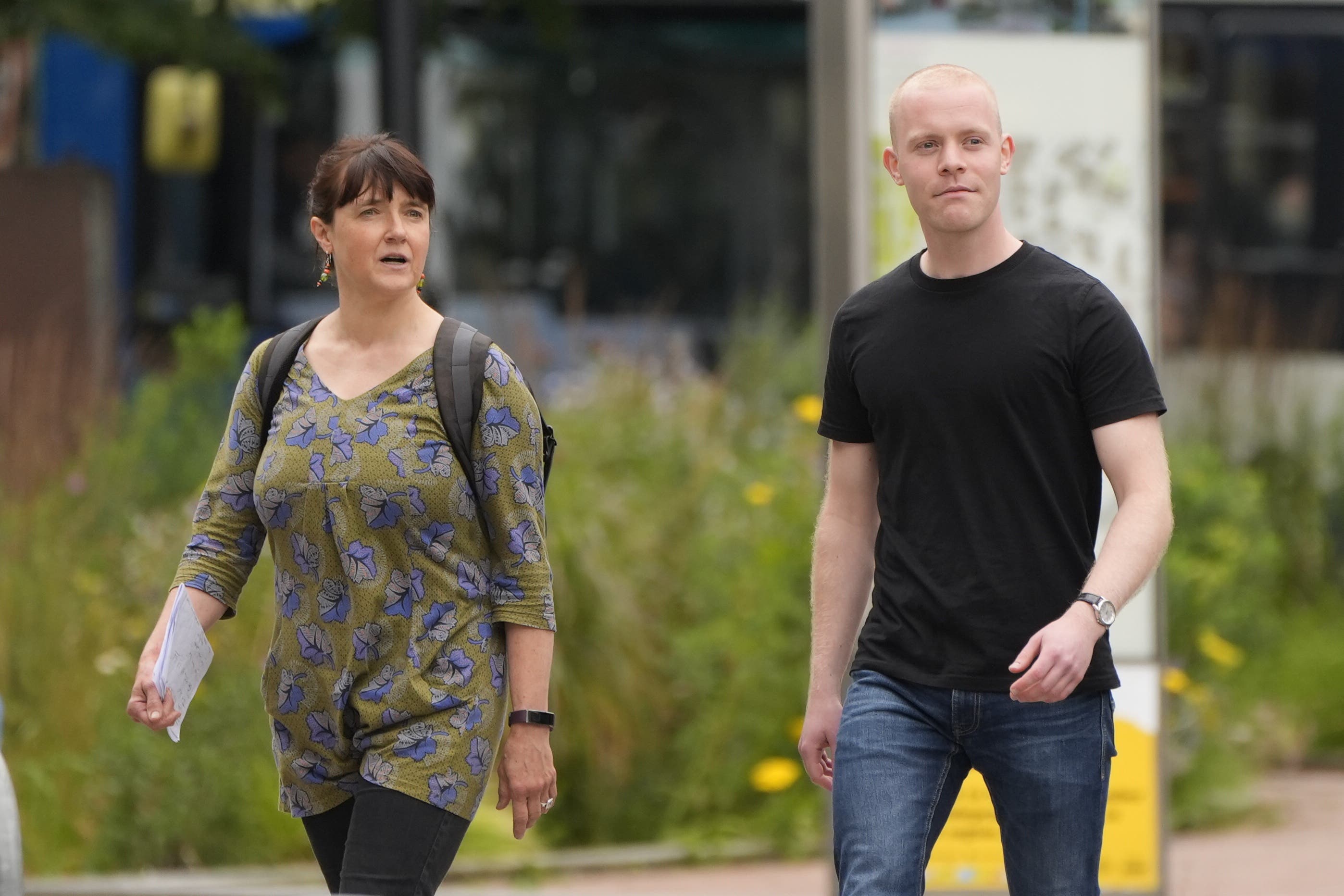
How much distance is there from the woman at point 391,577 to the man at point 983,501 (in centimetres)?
56

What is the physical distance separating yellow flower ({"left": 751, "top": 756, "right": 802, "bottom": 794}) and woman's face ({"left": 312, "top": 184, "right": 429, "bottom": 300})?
3450 mm

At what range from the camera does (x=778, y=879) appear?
6.36m

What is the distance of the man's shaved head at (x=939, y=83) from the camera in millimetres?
3025

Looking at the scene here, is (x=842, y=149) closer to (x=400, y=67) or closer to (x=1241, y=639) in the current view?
(x=400, y=67)

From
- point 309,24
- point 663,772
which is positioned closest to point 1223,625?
point 663,772

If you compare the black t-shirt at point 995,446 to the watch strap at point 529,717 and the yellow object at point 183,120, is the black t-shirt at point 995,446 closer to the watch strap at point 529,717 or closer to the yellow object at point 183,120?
the watch strap at point 529,717

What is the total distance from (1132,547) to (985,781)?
0.50m

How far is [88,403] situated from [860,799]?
224 inches

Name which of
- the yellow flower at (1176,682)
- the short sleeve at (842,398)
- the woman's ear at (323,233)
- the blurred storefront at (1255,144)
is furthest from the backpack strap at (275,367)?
the blurred storefront at (1255,144)

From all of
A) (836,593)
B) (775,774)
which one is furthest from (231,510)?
(775,774)

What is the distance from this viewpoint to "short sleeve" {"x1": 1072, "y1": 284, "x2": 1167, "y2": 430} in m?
2.90

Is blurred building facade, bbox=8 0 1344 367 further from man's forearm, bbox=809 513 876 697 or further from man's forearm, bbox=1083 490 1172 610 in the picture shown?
man's forearm, bbox=1083 490 1172 610

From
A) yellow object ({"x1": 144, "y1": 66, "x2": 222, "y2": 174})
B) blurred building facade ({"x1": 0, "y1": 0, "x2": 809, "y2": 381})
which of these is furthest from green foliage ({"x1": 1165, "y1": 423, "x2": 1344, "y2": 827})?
yellow object ({"x1": 144, "y1": 66, "x2": 222, "y2": 174})

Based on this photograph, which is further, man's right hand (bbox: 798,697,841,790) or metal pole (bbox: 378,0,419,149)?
metal pole (bbox: 378,0,419,149)
